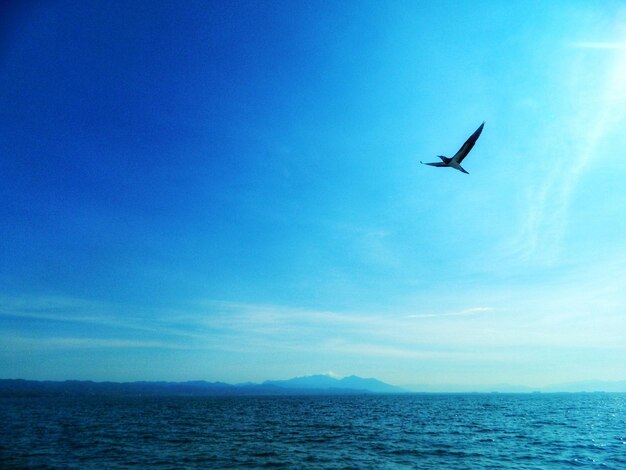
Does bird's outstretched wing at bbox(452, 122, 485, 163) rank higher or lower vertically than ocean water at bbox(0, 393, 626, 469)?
higher

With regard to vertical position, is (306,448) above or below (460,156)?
below

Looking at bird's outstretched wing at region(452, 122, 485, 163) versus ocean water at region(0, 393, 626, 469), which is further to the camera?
ocean water at region(0, 393, 626, 469)

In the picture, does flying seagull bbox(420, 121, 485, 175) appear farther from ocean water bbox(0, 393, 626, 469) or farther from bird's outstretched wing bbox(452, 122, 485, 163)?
ocean water bbox(0, 393, 626, 469)

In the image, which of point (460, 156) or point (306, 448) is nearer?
point (460, 156)

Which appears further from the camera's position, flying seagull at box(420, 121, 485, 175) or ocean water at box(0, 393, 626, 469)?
ocean water at box(0, 393, 626, 469)

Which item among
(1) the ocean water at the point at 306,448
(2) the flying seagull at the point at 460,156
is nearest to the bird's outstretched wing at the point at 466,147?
(2) the flying seagull at the point at 460,156

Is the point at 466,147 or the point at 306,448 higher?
the point at 466,147

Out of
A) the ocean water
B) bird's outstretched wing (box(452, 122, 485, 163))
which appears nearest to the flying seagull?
bird's outstretched wing (box(452, 122, 485, 163))

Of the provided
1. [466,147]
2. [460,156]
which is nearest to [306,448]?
[460,156]

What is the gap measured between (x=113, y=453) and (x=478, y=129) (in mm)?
34031

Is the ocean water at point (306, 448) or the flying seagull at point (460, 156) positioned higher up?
the flying seagull at point (460, 156)

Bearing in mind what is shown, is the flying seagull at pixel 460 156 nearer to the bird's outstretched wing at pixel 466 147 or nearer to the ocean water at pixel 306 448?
the bird's outstretched wing at pixel 466 147

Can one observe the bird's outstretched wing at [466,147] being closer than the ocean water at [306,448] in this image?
Yes

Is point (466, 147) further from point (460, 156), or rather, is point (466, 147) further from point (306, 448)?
point (306, 448)
